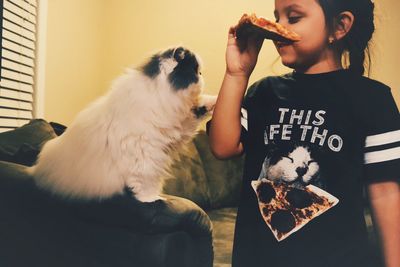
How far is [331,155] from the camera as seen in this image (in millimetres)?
536

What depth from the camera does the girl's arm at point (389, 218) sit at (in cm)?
54

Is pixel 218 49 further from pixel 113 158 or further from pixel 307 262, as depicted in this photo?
pixel 307 262

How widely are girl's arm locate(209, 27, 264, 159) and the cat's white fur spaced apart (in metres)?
0.18

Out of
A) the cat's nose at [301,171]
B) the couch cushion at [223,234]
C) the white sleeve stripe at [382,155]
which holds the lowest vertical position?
the couch cushion at [223,234]

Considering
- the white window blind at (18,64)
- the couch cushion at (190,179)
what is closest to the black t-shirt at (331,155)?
the couch cushion at (190,179)

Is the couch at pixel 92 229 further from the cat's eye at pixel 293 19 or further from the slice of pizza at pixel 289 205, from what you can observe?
the cat's eye at pixel 293 19

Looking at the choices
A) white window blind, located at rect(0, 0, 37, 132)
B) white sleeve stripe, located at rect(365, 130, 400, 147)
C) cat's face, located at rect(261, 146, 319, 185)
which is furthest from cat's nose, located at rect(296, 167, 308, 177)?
white window blind, located at rect(0, 0, 37, 132)

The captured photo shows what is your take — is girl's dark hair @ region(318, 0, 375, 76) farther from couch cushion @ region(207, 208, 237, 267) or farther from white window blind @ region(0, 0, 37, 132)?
white window blind @ region(0, 0, 37, 132)

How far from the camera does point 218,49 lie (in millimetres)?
995

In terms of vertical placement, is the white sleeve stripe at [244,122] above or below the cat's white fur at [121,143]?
above

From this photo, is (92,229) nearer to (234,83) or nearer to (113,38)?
(234,83)

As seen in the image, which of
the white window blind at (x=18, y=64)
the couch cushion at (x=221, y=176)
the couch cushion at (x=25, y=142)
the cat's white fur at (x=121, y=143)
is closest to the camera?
the cat's white fur at (x=121, y=143)

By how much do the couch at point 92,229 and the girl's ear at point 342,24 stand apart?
1.24 ft

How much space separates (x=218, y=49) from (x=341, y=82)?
480 millimetres
